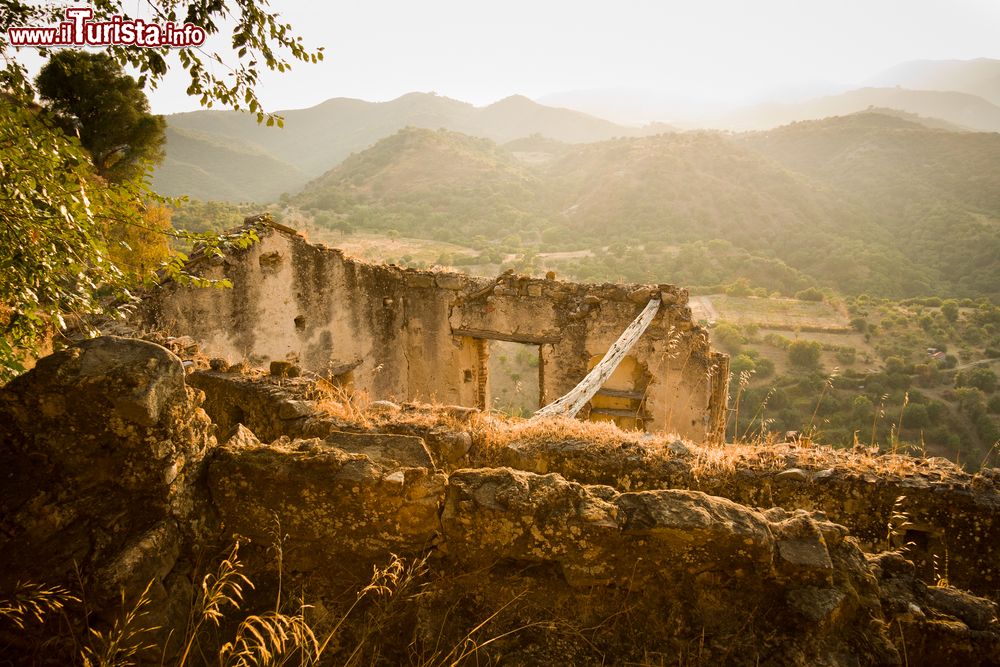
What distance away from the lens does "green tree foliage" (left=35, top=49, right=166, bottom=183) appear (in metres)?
12.9

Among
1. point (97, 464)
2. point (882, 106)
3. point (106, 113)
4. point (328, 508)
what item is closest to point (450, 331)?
point (328, 508)

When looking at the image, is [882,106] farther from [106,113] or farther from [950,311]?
[106,113]

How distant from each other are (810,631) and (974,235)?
54.5 meters

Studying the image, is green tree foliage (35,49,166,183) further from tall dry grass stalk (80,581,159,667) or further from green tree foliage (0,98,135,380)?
tall dry grass stalk (80,581,159,667)

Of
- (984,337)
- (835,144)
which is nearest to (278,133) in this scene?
(835,144)

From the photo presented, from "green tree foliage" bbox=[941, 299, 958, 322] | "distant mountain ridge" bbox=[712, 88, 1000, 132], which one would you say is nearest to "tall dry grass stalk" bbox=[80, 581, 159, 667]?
"green tree foliage" bbox=[941, 299, 958, 322]

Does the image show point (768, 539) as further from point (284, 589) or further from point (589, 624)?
point (284, 589)

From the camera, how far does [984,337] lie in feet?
87.5

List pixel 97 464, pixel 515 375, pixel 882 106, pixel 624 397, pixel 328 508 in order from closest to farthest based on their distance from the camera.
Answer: pixel 97 464 → pixel 328 508 → pixel 624 397 → pixel 515 375 → pixel 882 106

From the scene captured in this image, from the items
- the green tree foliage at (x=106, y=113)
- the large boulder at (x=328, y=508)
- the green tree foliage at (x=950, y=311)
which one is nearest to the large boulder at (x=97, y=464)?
the large boulder at (x=328, y=508)

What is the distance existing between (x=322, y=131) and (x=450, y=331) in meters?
107

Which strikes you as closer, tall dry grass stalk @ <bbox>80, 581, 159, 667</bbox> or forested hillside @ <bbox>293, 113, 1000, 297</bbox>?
tall dry grass stalk @ <bbox>80, 581, 159, 667</bbox>

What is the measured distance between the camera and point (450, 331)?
9.41 m

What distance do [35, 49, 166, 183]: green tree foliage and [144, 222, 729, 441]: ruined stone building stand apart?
7.82 metres
